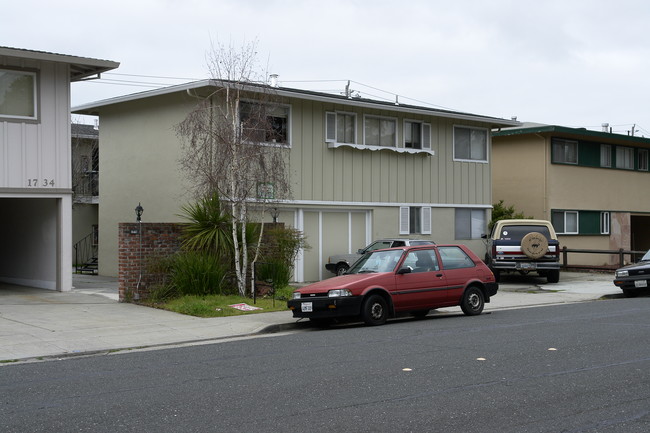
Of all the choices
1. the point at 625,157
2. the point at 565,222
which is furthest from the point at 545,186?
the point at 625,157

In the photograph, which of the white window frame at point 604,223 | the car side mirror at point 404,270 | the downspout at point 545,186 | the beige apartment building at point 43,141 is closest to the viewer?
the car side mirror at point 404,270

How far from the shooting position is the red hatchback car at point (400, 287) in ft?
46.9

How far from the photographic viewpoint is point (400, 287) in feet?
48.6

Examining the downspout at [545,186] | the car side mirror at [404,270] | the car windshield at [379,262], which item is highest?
the downspout at [545,186]

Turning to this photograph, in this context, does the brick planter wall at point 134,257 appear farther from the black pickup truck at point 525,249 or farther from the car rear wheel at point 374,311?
the black pickup truck at point 525,249

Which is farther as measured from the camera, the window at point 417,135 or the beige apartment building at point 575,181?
the beige apartment building at point 575,181

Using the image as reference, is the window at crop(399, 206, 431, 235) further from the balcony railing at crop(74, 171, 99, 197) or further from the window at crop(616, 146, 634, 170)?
the balcony railing at crop(74, 171, 99, 197)

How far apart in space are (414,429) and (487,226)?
74.5ft

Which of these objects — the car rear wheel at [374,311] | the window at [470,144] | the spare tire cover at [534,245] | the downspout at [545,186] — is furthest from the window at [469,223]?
the car rear wheel at [374,311]

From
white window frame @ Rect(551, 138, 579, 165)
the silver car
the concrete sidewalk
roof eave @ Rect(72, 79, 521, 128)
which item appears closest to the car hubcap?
the concrete sidewalk

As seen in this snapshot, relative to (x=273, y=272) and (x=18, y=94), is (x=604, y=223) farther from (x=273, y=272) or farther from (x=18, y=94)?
(x=18, y=94)

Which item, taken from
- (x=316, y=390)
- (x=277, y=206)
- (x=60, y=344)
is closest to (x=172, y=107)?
(x=277, y=206)

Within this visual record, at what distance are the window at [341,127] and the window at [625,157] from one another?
15.7 m

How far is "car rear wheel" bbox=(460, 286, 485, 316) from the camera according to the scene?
15922 mm
